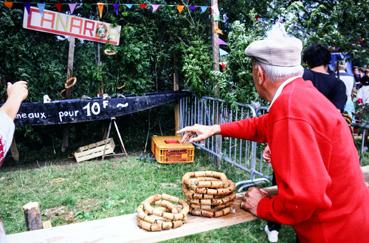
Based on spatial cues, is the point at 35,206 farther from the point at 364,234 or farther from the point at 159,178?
the point at 159,178

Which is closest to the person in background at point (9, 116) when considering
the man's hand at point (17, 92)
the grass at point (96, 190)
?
the man's hand at point (17, 92)

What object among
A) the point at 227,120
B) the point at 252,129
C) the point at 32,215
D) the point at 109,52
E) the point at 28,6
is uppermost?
the point at 28,6

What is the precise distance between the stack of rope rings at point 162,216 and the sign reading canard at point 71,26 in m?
5.43

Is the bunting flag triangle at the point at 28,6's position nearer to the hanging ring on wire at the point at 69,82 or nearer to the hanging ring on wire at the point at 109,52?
the hanging ring on wire at the point at 69,82

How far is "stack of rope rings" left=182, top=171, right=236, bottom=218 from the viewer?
2.00 metres

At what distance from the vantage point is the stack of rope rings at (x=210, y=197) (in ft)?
6.55

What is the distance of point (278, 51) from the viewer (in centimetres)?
150

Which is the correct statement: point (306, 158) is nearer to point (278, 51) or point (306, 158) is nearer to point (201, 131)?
point (278, 51)

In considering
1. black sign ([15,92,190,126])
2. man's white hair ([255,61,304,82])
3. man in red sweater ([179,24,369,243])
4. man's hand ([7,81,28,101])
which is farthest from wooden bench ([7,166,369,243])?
black sign ([15,92,190,126])

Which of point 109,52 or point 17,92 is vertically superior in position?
point 109,52

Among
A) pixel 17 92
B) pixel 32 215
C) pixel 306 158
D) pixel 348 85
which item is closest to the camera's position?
pixel 306 158

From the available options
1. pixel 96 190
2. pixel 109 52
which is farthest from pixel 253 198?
pixel 109 52

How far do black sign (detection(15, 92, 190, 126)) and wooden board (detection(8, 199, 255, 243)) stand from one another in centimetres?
434

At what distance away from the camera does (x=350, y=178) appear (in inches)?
58.2
